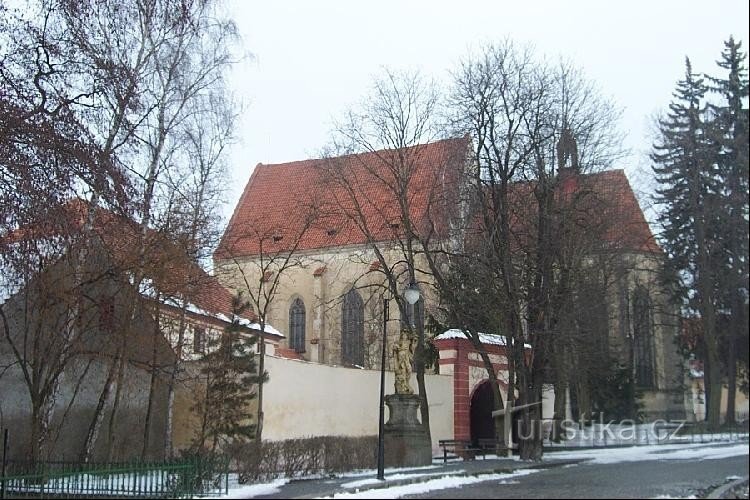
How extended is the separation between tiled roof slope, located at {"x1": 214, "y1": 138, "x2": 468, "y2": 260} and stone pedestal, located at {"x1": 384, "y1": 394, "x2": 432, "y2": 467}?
23.3 feet

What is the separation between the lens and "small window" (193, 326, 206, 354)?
2492cm

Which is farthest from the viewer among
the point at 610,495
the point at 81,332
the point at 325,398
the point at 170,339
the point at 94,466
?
the point at 325,398

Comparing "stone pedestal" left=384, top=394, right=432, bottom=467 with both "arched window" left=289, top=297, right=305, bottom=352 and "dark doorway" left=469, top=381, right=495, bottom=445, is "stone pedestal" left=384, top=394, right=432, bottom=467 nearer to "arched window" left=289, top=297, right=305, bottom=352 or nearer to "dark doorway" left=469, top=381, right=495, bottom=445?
"dark doorway" left=469, top=381, right=495, bottom=445

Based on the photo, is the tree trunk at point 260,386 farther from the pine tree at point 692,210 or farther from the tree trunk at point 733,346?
the tree trunk at point 733,346

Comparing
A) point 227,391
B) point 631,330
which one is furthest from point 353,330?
point 227,391

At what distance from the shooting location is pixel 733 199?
1034 cm

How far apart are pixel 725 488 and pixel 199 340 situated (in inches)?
628

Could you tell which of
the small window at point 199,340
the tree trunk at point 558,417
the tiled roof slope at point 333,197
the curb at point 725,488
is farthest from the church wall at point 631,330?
the small window at point 199,340

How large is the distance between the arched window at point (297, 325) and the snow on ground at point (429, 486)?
2626 cm

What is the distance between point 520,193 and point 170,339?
1277cm

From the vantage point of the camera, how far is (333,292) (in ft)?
152

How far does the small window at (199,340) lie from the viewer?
24922 mm

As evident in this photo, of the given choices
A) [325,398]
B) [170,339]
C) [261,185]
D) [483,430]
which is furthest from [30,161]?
[261,185]

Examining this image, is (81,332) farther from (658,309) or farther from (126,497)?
(658,309)
